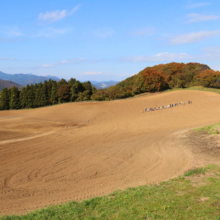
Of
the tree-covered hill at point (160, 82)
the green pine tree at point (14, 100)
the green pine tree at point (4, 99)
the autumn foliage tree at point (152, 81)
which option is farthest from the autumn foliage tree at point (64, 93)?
the autumn foliage tree at point (152, 81)

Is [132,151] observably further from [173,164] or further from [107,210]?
[107,210]

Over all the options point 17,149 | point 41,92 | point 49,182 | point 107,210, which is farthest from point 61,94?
point 107,210

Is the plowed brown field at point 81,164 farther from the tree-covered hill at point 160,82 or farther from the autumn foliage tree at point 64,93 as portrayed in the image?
the autumn foliage tree at point 64,93

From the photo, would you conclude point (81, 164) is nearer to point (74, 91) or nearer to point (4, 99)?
point (74, 91)

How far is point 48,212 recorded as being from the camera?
21.4ft

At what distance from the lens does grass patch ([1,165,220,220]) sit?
233 inches

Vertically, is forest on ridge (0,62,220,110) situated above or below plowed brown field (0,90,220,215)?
above

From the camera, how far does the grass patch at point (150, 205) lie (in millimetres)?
5910

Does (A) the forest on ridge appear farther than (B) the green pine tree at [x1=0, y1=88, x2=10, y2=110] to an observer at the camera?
No

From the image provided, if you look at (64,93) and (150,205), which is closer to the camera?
(150,205)

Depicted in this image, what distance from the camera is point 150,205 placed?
6488mm

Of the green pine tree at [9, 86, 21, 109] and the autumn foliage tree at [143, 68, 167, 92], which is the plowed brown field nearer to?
the autumn foliage tree at [143, 68, 167, 92]

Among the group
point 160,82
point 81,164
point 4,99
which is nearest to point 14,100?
point 4,99

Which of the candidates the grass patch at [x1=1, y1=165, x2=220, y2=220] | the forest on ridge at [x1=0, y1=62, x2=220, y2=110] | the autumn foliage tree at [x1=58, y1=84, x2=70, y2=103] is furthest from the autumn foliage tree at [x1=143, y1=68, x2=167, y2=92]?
the grass patch at [x1=1, y1=165, x2=220, y2=220]
